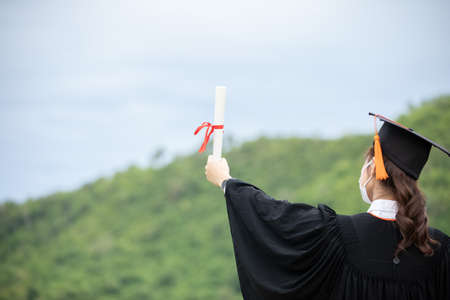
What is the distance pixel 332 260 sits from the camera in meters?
2.26

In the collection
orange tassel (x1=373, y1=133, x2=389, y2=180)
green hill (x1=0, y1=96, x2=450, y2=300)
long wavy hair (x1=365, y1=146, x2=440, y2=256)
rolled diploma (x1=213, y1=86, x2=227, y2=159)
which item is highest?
rolled diploma (x1=213, y1=86, x2=227, y2=159)

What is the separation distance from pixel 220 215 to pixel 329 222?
8485 mm

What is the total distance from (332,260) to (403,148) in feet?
2.17

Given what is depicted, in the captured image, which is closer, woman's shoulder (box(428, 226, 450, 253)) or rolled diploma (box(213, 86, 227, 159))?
woman's shoulder (box(428, 226, 450, 253))

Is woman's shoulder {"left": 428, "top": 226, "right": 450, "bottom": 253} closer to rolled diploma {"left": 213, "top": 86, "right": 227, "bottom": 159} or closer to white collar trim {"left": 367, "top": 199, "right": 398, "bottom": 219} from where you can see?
white collar trim {"left": 367, "top": 199, "right": 398, "bottom": 219}

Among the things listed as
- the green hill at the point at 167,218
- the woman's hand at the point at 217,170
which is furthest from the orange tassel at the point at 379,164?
the green hill at the point at 167,218

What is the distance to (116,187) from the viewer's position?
Result: 12.1 metres

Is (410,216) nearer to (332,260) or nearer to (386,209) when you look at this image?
(386,209)

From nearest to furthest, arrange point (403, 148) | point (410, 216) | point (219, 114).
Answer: point (410, 216), point (403, 148), point (219, 114)

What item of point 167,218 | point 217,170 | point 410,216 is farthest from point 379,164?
point 167,218

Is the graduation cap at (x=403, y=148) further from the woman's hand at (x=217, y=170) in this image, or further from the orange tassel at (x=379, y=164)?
the woman's hand at (x=217, y=170)

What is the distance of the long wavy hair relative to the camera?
Answer: 2164mm

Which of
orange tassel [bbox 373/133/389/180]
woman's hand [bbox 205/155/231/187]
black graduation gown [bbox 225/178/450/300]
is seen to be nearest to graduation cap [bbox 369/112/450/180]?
orange tassel [bbox 373/133/389/180]

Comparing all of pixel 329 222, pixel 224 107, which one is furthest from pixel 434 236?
pixel 224 107
